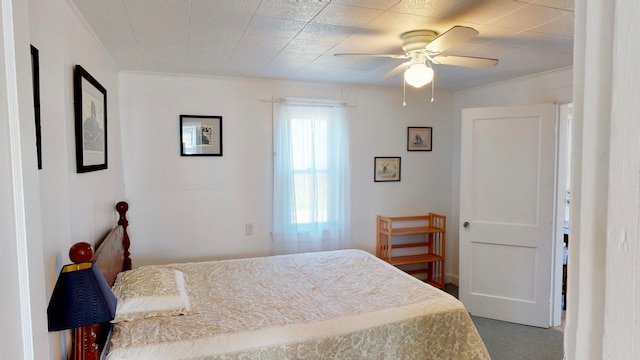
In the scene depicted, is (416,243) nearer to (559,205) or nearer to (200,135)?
(559,205)

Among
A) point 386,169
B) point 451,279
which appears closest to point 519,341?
point 451,279

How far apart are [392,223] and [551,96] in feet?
6.41

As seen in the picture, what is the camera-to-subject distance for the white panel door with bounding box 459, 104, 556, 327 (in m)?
3.25

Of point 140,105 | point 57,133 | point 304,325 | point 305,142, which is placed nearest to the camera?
point 57,133

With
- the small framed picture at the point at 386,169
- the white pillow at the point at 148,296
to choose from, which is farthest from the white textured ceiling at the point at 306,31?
the white pillow at the point at 148,296

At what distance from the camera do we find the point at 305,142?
12.3 feet

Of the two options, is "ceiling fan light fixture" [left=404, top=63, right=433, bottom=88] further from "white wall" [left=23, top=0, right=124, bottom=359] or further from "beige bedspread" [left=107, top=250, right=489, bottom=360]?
"white wall" [left=23, top=0, right=124, bottom=359]

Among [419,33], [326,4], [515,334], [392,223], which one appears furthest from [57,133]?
[515,334]

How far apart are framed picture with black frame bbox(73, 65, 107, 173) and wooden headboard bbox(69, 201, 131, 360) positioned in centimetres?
48

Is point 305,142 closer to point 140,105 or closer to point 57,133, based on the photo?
point 140,105

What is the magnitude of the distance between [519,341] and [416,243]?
144 centimetres

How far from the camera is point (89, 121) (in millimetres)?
2039

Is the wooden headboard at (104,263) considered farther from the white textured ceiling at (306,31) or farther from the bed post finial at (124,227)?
the white textured ceiling at (306,31)

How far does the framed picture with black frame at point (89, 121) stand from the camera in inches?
72.1
